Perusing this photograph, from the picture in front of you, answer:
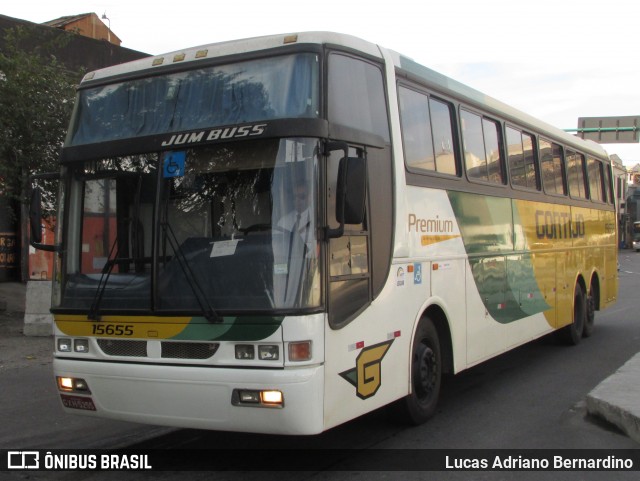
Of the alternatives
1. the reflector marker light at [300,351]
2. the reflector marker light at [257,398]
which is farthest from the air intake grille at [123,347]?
the reflector marker light at [300,351]

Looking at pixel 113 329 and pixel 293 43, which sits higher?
pixel 293 43

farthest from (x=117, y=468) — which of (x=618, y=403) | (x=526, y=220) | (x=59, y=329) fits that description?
(x=526, y=220)

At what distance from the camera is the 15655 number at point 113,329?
208 inches

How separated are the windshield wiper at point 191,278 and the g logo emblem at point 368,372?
106 cm

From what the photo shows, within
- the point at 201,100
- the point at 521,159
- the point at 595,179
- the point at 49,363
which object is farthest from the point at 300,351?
the point at 595,179

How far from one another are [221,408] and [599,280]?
10.3 m

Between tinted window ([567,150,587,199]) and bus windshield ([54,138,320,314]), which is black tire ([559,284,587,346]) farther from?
bus windshield ([54,138,320,314])

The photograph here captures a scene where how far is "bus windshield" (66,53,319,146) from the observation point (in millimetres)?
5160

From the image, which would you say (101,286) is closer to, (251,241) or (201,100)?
(251,241)

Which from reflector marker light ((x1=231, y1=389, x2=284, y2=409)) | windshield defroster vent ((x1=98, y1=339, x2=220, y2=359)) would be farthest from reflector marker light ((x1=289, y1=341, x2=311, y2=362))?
windshield defroster vent ((x1=98, y1=339, x2=220, y2=359))

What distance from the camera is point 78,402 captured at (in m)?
5.53

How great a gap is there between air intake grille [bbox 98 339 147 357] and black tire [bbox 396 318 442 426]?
245 cm

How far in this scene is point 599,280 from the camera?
13.2 metres

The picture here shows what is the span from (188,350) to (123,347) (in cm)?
62
